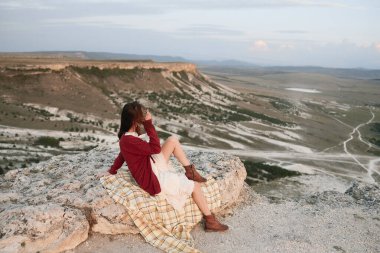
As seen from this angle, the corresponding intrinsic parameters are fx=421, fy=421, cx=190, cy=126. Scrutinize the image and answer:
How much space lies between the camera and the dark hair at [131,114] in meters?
9.60

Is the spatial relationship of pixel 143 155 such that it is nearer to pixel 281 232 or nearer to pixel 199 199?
pixel 199 199

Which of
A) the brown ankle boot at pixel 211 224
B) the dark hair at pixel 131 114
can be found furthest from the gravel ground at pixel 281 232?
the dark hair at pixel 131 114

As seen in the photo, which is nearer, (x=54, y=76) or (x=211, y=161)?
(x=211, y=161)

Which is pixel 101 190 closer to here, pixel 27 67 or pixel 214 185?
pixel 214 185

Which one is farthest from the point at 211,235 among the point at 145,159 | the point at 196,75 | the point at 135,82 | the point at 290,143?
the point at 196,75

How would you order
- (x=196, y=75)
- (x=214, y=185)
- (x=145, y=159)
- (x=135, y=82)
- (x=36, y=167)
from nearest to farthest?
(x=145, y=159)
(x=214, y=185)
(x=36, y=167)
(x=135, y=82)
(x=196, y=75)

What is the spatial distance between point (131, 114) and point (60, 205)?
2771 millimetres

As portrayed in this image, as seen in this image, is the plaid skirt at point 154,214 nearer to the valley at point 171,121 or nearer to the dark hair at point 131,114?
the dark hair at point 131,114

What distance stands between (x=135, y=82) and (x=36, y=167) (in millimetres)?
73896

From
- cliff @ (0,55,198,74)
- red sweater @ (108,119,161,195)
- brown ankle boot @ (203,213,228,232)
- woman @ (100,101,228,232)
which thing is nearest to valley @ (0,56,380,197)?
cliff @ (0,55,198,74)

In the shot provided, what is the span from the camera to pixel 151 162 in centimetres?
1005

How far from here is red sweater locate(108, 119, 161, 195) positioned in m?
9.61

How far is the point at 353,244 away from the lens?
11.0m

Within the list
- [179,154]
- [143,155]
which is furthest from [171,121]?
[143,155]
